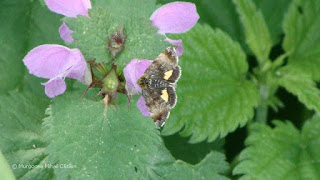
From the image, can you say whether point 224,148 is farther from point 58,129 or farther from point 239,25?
point 58,129

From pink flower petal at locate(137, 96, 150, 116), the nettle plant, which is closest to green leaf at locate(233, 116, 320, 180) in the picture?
→ the nettle plant

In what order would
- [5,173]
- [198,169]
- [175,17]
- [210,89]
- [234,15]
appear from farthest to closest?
[234,15] → [210,89] → [198,169] → [175,17] → [5,173]

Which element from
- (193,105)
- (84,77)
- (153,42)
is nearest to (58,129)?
(84,77)

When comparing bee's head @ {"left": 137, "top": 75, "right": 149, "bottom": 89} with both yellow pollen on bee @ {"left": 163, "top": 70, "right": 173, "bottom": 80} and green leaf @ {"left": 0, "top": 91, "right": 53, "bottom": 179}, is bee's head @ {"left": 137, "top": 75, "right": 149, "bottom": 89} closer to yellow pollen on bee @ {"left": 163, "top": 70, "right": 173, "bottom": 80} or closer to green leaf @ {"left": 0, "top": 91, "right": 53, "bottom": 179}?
yellow pollen on bee @ {"left": 163, "top": 70, "right": 173, "bottom": 80}

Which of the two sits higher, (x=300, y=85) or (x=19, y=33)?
(x=19, y=33)

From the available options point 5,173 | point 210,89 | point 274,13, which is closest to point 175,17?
point 5,173

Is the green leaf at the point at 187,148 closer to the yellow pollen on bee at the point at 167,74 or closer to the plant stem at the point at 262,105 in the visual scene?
the plant stem at the point at 262,105

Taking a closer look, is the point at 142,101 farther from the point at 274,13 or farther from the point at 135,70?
the point at 274,13
